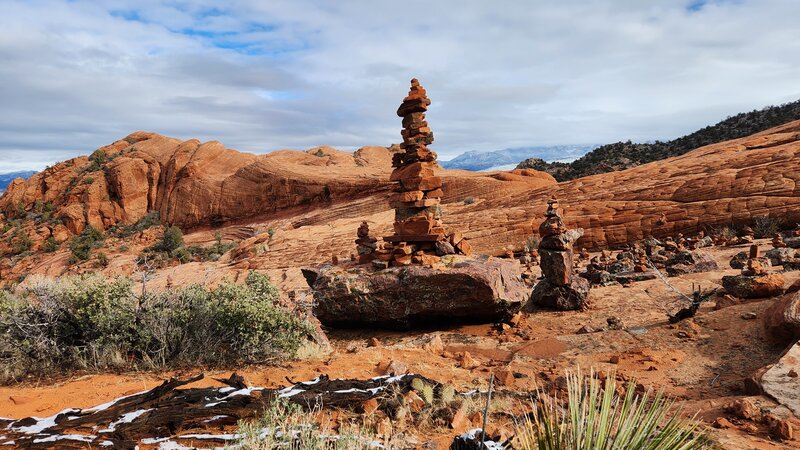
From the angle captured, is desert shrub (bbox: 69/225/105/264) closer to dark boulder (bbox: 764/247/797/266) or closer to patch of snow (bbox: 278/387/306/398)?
patch of snow (bbox: 278/387/306/398)

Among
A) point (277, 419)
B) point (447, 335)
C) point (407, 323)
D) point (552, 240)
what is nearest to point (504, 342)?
point (447, 335)

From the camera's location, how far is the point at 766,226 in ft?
39.8

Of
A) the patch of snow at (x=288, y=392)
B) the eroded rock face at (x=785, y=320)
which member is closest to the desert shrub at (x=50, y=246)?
the patch of snow at (x=288, y=392)

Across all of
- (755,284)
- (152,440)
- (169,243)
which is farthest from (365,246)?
(169,243)

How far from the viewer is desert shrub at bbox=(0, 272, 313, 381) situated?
5.60 meters

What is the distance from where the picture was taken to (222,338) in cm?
594

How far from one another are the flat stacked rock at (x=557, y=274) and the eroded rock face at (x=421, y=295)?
0.79 meters

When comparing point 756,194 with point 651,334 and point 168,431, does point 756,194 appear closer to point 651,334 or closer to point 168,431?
point 651,334

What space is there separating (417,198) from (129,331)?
5507 millimetres

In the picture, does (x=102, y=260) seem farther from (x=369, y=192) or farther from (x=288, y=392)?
(x=288, y=392)

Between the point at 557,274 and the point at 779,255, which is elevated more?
the point at 557,274

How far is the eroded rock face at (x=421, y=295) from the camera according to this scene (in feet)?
26.9

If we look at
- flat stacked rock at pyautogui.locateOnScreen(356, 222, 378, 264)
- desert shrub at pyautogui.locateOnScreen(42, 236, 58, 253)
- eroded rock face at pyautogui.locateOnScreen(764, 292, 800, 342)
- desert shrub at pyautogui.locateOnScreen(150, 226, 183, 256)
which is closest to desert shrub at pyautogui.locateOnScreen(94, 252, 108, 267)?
desert shrub at pyautogui.locateOnScreen(150, 226, 183, 256)

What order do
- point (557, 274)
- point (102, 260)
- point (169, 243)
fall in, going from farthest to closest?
point (169, 243) → point (102, 260) → point (557, 274)
